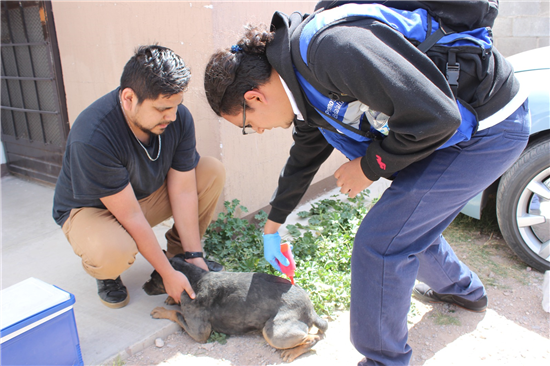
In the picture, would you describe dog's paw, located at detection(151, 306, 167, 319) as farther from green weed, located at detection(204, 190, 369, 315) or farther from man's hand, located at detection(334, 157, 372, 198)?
man's hand, located at detection(334, 157, 372, 198)

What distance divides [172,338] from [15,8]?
4.34m

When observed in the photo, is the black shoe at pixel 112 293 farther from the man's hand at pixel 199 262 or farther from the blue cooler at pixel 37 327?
the blue cooler at pixel 37 327

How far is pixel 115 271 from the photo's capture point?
2707 mm

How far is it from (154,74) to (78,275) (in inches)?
71.1

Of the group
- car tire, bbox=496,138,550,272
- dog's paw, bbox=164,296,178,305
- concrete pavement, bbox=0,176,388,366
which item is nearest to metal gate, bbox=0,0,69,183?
concrete pavement, bbox=0,176,388,366

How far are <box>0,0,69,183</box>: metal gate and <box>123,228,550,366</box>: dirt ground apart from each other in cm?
335

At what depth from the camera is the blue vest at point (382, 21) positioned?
1.63m

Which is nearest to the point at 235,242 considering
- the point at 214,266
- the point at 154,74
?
the point at 214,266

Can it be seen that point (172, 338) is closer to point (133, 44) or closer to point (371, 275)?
point (371, 275)

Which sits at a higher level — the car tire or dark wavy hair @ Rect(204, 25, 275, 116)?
dark wavy hair @ Rect(204, 25, 275, 116)

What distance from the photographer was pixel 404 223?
1.89 meters

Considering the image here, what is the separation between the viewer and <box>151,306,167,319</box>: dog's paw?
2688 mm

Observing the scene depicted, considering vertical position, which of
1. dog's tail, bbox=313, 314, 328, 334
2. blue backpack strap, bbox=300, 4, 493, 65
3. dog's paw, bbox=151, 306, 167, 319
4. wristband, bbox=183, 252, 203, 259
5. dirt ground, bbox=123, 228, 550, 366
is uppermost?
blue backpack strap, bbox=300, 4, 493, 65

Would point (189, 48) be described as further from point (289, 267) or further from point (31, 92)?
point (31, 92)
